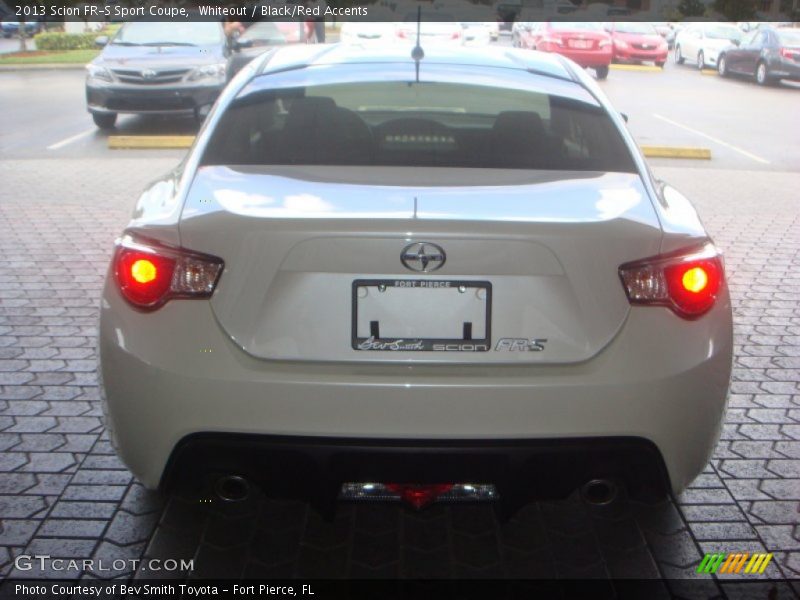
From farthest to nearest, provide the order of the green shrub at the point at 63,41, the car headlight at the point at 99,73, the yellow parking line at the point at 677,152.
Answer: the green shrub at the point at 63,41 < the car headlight at the point at 99,73 < the yellow parking line at the point at 677,152

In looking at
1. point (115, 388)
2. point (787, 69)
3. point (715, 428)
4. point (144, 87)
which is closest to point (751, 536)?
point (715, 428)

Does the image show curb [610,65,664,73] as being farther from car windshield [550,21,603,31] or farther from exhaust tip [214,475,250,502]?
exhaust tip [214,475,250,502]

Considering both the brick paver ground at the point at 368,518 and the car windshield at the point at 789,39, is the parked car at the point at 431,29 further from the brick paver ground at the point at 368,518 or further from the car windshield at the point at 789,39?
the brick paver ground at the point at 368,518

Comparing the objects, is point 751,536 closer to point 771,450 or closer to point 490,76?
point 771,450

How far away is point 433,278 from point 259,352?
0.51 m

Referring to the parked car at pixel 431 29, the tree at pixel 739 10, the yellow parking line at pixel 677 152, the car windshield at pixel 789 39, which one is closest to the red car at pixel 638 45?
the car windshield at pixel 789 39

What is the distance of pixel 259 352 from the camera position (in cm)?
293

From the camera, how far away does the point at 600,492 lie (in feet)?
Result: 10.4

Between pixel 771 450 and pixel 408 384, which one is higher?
pixel 408 384

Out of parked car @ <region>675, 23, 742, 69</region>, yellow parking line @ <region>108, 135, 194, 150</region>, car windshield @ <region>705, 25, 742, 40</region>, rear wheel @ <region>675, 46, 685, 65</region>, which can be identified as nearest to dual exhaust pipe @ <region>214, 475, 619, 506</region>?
yellow parking line @ <region>108, 135, 194, 150</region>

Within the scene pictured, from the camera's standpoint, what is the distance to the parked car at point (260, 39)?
1427cm

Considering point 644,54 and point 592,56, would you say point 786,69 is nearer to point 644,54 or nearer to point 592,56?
point 592,56

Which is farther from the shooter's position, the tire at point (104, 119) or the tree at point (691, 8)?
the tree at point (691, 8)

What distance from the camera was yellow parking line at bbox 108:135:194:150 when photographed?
45.9 feet
